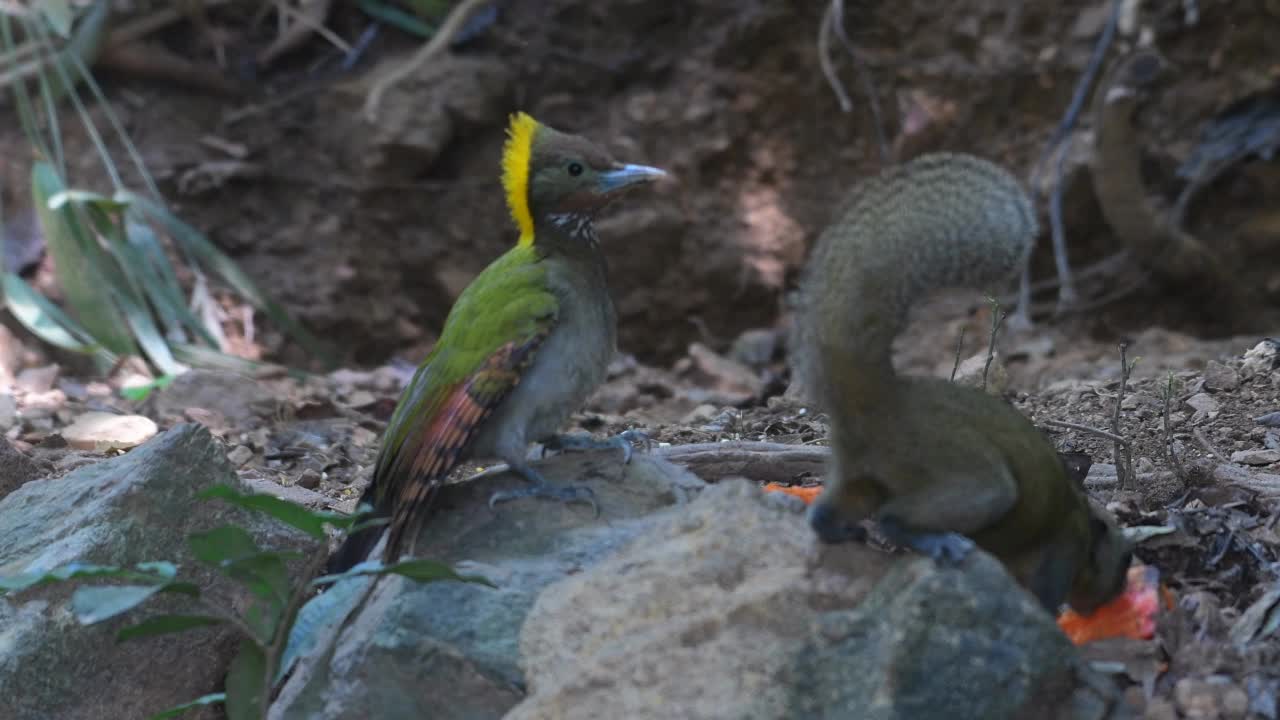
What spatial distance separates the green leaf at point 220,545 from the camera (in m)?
2.35

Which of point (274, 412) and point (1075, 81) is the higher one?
point (1075, 81)

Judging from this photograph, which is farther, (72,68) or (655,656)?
(72,68)

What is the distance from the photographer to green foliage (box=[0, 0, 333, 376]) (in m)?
6.06

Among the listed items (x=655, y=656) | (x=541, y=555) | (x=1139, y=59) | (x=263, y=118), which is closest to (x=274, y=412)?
(x=263, y=118)

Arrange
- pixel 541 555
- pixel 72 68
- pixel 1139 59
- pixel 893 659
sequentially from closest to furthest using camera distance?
pixel 893 659, pixel 541 555, pixel 1139 59, pixel 72 68

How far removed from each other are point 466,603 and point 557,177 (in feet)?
3.86

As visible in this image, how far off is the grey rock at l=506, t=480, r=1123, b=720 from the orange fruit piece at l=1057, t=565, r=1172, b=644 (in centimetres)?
36

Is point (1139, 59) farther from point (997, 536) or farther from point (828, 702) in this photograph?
point (828, 702)

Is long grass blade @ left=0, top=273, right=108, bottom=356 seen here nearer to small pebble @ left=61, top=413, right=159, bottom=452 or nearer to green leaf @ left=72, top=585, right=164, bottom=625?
small pebble @ left=61, top=413, right=159, bottom=452

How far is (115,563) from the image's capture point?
3.02m

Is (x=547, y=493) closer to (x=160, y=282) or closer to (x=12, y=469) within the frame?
(x=12, y=469)

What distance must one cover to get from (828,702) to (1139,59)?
468 cm

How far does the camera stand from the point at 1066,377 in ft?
17.5

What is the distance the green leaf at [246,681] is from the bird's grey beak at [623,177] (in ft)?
4.43
